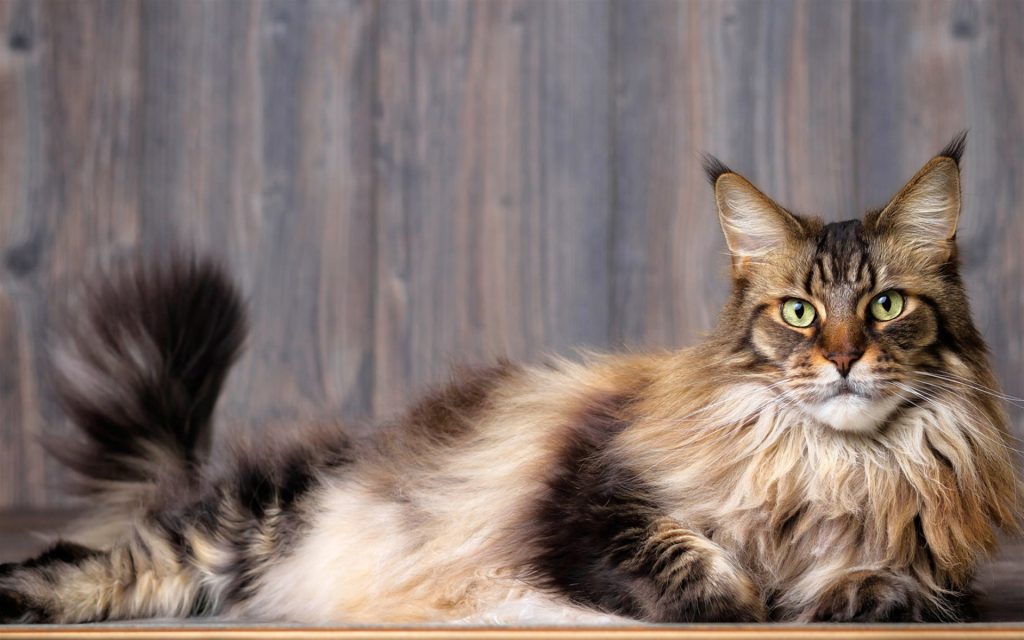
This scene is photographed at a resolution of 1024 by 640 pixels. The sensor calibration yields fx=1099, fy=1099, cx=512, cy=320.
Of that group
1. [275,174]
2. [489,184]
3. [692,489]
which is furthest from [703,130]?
[692,489]

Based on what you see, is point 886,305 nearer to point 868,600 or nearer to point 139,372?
point 868,600

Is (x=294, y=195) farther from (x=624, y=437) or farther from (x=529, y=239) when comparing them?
(x=624, y=437)

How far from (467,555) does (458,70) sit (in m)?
1.34

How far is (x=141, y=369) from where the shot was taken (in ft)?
6.35

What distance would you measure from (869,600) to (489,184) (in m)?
1.46

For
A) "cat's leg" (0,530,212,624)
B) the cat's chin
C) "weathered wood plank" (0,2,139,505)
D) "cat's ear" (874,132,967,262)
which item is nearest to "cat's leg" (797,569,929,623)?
the cat's chin

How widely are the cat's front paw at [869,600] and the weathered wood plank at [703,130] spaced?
3.78 feet

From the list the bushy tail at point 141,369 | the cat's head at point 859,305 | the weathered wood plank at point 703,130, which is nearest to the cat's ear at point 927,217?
the cat's head at point 859,305

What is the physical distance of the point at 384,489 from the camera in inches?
69.1

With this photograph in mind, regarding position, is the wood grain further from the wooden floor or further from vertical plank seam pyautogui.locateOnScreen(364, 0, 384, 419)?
the wooden floor

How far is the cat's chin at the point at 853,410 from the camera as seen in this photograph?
136 centimetres

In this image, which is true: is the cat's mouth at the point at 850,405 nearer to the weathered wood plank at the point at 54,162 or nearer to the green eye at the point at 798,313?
the green eye at the point at 798,313

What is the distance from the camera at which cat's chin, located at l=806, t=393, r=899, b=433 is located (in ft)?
4.47

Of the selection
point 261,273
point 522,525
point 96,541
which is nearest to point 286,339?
point 261,273
